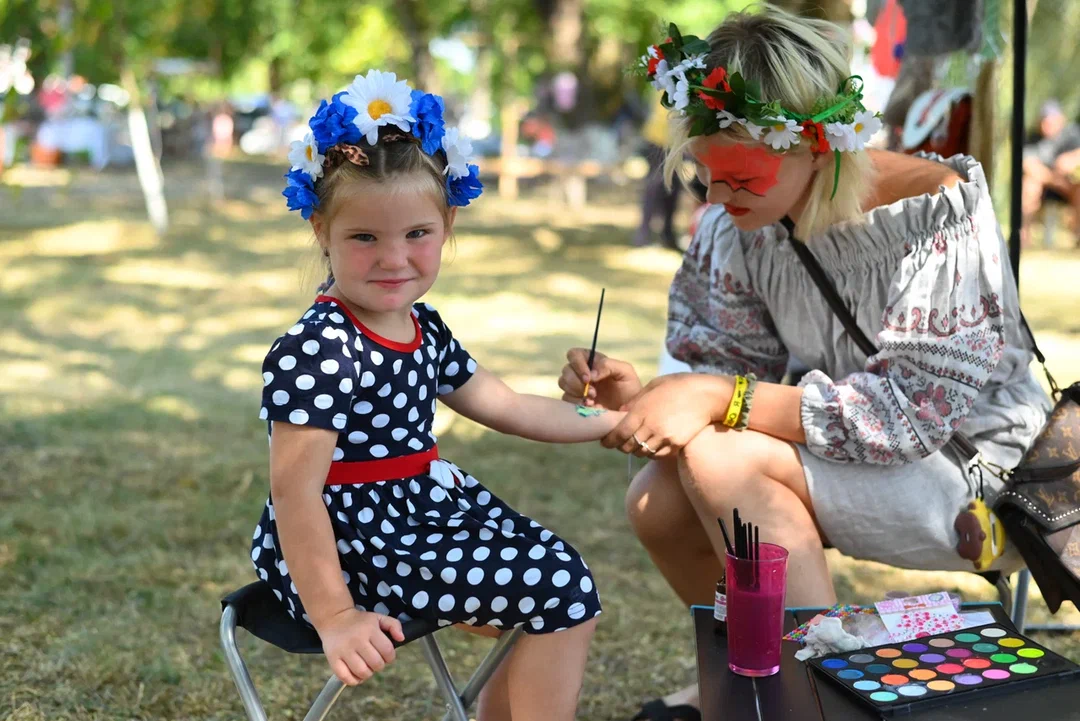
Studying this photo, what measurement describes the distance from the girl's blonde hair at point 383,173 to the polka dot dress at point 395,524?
0.57ft

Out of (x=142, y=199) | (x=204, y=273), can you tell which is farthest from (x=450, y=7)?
(x=204, y=273)

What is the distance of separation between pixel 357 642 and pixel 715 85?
1167 mm

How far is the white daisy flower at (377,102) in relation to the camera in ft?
6.04

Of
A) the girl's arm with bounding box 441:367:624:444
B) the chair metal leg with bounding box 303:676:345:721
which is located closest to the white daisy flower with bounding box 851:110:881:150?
the girl's arm with bounding box 441:367:624:444

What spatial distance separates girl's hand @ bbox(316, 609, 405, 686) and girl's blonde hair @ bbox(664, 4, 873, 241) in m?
1.06

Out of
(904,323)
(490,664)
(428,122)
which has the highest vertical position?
(428,122)

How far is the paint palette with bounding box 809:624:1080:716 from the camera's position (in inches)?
64.7

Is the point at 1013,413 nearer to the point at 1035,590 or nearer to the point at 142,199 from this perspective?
the point at 1035,590

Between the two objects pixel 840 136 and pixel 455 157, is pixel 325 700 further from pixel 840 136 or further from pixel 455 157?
pixel 840 136

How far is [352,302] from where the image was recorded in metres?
1.93

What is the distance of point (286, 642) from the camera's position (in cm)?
180

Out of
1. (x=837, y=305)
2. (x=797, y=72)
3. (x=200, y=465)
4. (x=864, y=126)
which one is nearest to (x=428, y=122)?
(x=797, y=72)

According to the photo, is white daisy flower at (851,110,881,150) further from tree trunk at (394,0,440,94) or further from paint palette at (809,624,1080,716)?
tree trunk at (394,0,440,94)

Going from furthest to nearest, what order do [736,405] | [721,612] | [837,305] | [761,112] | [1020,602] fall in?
[1020,602] < [837,305] < [736,405] < [761,112] < [721,612]
